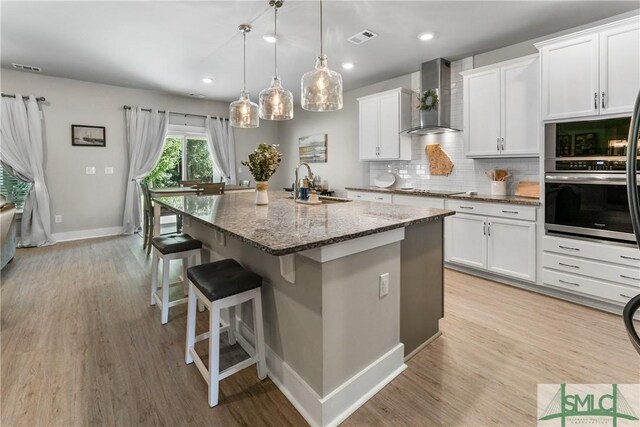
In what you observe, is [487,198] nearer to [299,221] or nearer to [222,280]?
[299,221]

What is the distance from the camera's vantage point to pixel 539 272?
3.13 m

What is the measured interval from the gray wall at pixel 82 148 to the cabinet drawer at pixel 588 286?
651cm

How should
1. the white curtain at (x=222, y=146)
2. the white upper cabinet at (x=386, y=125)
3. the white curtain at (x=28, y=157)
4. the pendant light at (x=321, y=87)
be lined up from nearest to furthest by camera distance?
the pendant light at (x=321, y=87) < the white upper cabinet at (x=386, y=125) < the white curtain at (x=28, y=157) < the white curtain at (x=222, y=146)

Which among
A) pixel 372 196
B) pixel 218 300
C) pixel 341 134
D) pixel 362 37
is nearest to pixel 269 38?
pixel 362 37

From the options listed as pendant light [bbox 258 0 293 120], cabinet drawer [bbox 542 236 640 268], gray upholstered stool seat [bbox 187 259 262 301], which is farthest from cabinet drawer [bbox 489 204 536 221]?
gray upholstered stool seat [bbox 187 259 262 301]

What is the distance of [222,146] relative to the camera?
6875mm

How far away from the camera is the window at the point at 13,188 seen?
199 inches

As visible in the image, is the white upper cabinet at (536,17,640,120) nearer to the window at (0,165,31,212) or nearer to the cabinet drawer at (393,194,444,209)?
the cabinet drawer at (393,194,444,209)

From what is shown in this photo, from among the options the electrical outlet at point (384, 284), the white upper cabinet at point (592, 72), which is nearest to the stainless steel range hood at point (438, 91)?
the white upper cabinet at point (592, 72)

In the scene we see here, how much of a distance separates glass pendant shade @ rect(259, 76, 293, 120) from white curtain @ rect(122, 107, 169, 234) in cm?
382

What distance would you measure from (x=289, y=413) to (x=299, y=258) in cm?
80

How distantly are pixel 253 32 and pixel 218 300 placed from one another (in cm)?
299

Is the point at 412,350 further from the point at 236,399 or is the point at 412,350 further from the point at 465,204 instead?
the point at 465,204

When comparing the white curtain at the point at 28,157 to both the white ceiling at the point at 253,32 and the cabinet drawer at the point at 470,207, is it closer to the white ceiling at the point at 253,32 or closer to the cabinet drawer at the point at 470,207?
the white ceiling at the point at 253,32
